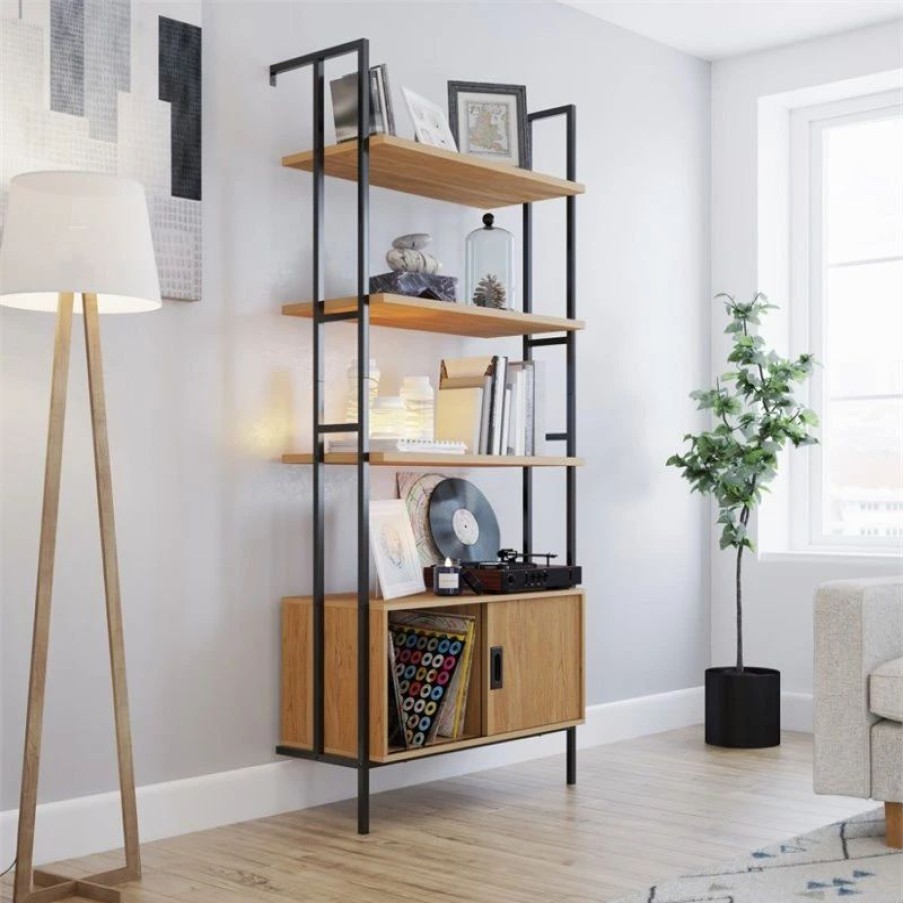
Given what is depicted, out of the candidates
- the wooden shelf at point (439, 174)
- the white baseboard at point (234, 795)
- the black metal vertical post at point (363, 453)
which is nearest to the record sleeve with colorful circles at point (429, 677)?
the black metal vertical post at point (363, 453)

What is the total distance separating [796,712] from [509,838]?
6.48 feet

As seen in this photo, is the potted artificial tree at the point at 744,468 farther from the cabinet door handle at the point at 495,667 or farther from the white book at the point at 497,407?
the cabinet door handle at the point at 495,667

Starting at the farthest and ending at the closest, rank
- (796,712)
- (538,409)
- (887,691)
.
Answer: (796,712) < (538,409) < (887,691)

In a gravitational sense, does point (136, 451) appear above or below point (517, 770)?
above

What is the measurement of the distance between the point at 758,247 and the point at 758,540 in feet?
3.72

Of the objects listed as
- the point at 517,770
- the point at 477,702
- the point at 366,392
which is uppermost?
the point at 366,392

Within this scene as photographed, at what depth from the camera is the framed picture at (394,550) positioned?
366 cm

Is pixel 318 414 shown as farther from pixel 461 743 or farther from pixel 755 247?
pixel 755 247

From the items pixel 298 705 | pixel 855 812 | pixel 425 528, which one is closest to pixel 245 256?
pixel 425 528

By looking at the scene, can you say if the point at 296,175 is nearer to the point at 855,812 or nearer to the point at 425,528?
the point at 425,528

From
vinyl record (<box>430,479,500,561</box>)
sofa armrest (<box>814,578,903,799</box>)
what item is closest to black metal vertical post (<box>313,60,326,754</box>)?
vinyl record (<box>430,479,500,561</box>)

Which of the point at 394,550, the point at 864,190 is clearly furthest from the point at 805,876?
the point at 864,190

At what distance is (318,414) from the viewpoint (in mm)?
3664

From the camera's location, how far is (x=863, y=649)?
10.7 feet
